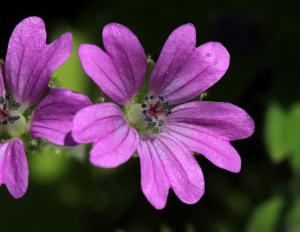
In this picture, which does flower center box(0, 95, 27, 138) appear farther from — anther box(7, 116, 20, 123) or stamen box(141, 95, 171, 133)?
stamen box(141, 95, 171, 133)

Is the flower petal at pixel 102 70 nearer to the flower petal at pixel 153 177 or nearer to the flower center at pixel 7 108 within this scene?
the flower petal at pixel 153 177

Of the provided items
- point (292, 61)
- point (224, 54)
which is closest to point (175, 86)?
point (224, 54)

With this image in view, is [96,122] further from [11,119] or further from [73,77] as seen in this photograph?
[73,77]

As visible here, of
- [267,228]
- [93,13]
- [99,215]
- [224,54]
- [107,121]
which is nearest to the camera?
[107,121]

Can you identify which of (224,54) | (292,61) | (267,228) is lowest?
(267,228)

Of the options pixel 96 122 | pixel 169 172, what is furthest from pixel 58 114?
pixel 169 172

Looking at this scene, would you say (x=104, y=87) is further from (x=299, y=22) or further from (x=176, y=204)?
(x=299, y=22)
